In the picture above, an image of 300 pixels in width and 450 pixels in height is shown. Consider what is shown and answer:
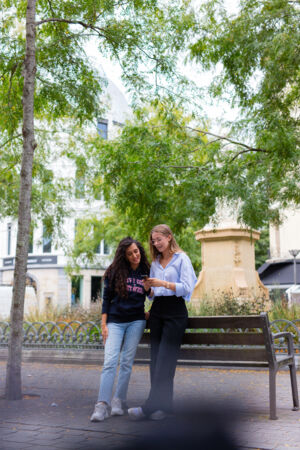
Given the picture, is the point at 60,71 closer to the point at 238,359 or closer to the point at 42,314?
the point at 238,359

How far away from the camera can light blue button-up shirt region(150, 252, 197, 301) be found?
Result: 15.8 ft

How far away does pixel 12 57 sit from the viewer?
7.98 meters

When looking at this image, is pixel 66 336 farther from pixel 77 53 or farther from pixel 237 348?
pixel 237 348

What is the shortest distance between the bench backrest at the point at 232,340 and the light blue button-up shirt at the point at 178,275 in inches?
17.6

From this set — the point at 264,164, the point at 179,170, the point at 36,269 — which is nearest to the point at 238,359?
the point at 264,164

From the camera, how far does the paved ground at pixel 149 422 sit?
743 millimetres

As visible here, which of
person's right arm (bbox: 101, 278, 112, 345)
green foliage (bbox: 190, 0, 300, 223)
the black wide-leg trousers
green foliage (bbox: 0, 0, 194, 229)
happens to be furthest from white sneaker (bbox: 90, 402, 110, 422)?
green foliage (bbox: 190, 0, 300, 223)

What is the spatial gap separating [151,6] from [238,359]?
17.9 ft

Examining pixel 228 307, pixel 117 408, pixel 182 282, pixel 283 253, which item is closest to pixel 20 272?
pixel 117 408

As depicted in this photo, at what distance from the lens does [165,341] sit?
4.92 meters

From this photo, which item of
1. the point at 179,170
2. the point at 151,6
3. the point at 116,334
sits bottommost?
Result: the point at 116,334

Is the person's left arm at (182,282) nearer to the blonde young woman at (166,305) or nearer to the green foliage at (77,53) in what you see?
the blonde young woman at (166,305)

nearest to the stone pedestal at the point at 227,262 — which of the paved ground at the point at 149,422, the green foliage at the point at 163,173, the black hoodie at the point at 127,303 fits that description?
the green foliage at the point at 163,173

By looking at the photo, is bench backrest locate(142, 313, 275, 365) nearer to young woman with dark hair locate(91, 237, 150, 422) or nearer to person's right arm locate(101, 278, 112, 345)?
young woman with dark hair locate(91, 237, 150, 422)
